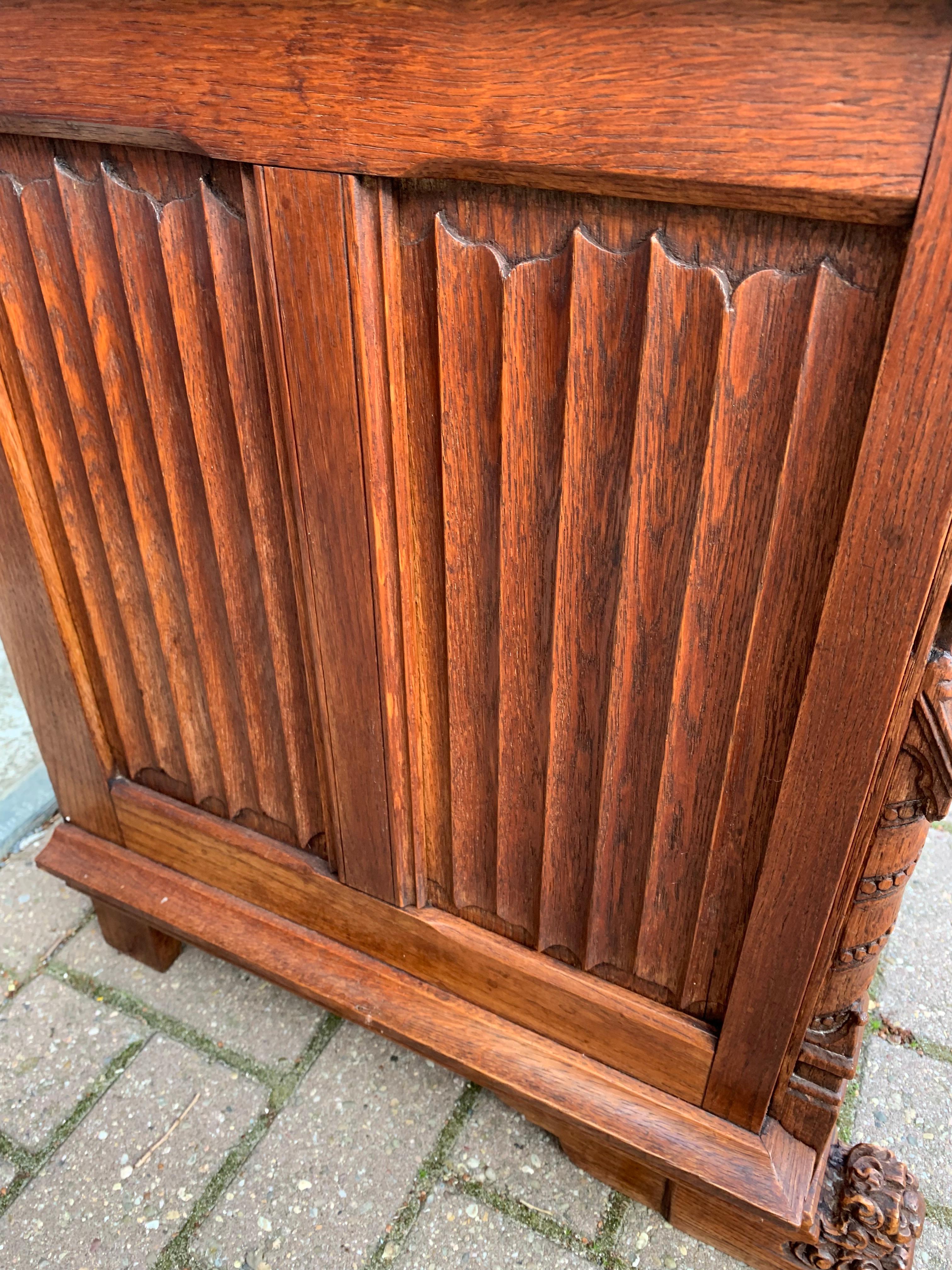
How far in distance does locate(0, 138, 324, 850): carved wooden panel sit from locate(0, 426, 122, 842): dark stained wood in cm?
2

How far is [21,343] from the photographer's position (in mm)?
873

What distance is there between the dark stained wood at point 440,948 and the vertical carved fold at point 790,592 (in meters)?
0.10

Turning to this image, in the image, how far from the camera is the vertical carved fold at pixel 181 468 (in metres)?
0.75

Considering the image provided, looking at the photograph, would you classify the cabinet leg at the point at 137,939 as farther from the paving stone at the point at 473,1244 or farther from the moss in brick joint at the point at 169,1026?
the paving stone at the point at 473,1244

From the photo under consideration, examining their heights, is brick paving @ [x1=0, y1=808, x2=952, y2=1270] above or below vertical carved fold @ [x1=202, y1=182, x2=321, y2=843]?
below

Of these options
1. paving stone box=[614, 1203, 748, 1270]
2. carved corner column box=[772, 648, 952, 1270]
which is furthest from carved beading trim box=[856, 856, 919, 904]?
paving stone box=[614, 1203, 748, 1270]

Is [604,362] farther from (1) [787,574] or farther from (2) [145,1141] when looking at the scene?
(2) [145,1141]

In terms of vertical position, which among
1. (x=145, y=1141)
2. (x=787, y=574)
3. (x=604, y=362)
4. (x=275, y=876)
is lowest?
(x=145, y=1141)

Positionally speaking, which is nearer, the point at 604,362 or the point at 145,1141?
the point at 604,362

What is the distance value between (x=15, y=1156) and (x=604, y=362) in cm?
113

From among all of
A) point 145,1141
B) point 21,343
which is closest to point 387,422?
point 21,343

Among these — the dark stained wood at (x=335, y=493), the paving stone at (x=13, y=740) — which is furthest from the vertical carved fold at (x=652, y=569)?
the paving stone at (x=13, y=740)

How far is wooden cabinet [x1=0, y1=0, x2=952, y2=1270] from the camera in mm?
537

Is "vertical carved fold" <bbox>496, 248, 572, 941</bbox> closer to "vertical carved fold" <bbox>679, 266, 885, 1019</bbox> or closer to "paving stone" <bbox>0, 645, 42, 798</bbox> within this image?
"vertical carved fold" <bbox>679, 266, 885, 1019</bbox>
